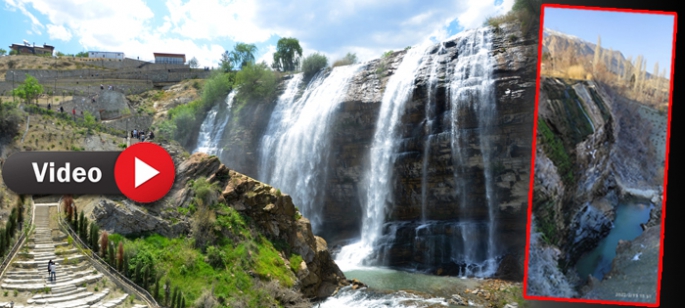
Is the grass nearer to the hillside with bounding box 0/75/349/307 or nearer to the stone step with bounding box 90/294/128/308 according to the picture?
the hillside with bounding box 0/75/349/307

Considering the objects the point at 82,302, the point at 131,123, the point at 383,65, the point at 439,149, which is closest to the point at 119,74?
the point at 131,123

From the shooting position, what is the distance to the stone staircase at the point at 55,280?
26.8 ft

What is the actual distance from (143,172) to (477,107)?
12.2m

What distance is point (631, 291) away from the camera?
14.9 feet

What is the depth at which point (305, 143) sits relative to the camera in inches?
803

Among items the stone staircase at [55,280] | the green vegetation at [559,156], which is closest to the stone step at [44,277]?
the stone staircase at [55,280]

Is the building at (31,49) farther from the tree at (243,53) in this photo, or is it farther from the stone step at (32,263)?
the stone step at (32,263)

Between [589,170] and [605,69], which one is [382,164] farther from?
[605,69]

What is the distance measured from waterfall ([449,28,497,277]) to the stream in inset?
32.5ft

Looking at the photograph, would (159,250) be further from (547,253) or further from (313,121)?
(313,121)

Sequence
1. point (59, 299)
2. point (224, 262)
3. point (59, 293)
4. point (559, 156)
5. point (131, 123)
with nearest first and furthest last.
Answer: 1. point (559, 156)
2. point (59, 299)
3. point (59, 293)
4. point (224, 262)
5. point (131, 123)

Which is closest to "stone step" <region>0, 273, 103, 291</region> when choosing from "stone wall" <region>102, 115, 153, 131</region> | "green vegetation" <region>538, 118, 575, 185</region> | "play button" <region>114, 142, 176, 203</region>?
"play button" <region>114, 142, 176, 203</region>

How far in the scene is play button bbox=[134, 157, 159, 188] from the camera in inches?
251

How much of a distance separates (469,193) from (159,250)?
10.6 metres
